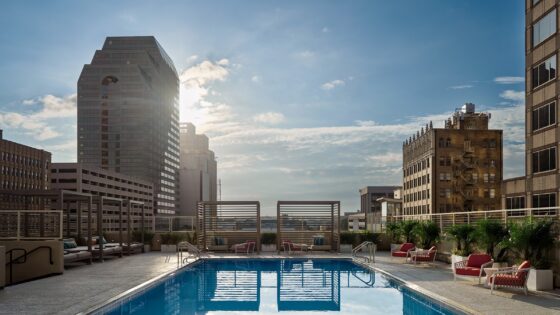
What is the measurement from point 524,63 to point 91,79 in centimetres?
14039

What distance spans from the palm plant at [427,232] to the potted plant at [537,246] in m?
7.97

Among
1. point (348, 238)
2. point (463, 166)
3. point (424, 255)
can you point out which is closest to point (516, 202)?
A: point (348, 238)

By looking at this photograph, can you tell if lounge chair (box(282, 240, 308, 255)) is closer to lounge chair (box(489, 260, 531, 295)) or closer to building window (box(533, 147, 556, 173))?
lounge chair (box(489, 260, 531, 295))

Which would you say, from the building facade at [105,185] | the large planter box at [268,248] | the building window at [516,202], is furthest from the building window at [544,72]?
the building facade at [105,185]

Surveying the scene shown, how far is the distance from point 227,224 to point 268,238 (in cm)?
216

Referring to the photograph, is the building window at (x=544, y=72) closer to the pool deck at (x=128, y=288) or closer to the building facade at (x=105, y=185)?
the pool deck at (x=128, y=288)

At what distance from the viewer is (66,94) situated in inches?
6314

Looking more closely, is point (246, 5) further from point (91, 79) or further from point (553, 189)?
point (91, 79)

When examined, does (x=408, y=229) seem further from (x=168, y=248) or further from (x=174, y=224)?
(x=174, y=224)

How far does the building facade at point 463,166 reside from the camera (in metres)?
82.9

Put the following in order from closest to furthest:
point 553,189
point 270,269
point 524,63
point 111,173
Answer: point 270,269, point 553,189, point 524,63, point 111,173

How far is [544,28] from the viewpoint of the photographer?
38.2m

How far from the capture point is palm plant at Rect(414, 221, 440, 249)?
22328 mm

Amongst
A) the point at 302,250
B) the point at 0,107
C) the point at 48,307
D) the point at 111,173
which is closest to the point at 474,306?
the point at 48,307
